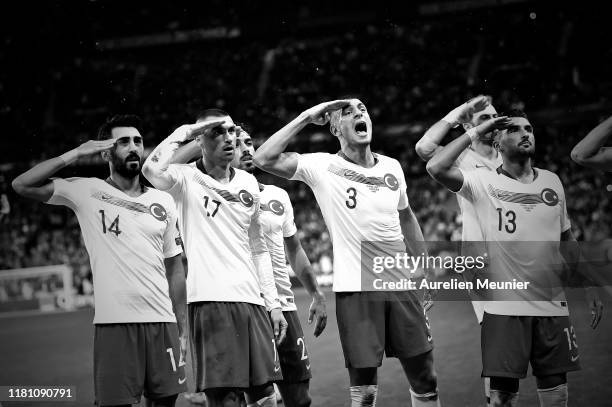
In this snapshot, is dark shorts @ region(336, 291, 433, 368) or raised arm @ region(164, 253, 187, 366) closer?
dark shorts @ region(336, 291, 433, 368)

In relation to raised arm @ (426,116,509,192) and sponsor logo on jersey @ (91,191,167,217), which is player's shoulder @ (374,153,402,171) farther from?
sponsor logo on jersey @ (91,191,167,217)

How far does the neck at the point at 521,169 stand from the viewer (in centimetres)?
482

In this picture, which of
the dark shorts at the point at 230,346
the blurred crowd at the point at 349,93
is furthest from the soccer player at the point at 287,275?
the blurred crowd at the point at 349,93

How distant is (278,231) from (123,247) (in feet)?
4.11

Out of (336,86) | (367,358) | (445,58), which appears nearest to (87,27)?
(367,358)

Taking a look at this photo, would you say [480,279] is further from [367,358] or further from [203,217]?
[203,217]

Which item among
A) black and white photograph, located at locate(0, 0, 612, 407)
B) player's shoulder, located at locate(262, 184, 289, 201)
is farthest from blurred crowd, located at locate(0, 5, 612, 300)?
player's shoulder, located at locate(262, 184, 289, 201)

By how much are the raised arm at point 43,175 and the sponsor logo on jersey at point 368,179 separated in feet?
4.93

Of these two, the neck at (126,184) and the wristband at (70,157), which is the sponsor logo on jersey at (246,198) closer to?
the neck at (126,184)

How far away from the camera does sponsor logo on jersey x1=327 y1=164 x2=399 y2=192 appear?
479 cm

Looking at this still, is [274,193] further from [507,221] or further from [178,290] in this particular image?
[507,221]

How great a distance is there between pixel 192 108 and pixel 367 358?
14.7m

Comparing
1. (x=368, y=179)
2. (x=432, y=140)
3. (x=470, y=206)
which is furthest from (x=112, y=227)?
(x=470, y=206)

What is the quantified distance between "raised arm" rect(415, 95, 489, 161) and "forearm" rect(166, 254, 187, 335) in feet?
5.58
